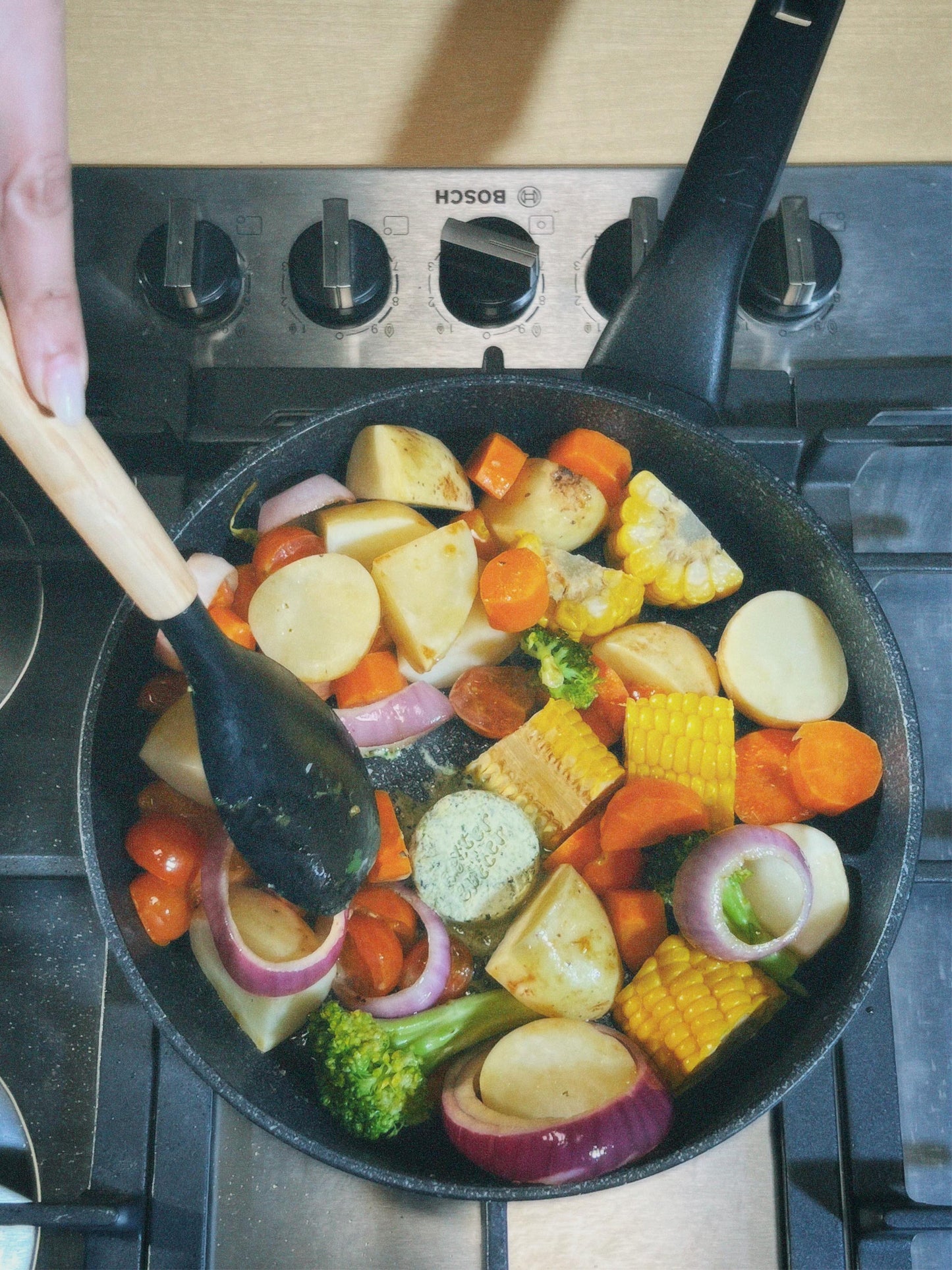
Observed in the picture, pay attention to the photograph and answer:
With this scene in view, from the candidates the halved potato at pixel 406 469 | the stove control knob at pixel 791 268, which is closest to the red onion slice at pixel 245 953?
the halved potato at pixel 406 469

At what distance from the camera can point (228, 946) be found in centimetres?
110

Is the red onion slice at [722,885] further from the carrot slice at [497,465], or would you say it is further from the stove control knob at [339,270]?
the stove control knob at [339,270]

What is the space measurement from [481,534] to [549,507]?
0.11m

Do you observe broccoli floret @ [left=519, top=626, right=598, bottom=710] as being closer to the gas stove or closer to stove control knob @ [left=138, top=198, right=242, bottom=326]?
the gas stove

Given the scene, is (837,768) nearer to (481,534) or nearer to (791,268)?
(481,534)

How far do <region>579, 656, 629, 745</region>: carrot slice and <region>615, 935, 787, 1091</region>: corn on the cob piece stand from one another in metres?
0.28

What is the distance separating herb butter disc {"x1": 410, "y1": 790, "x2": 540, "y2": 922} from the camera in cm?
122

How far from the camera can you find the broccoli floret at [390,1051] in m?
1.10

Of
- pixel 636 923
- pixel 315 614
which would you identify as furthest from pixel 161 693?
pixel 636 923

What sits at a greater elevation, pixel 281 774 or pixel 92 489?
pixel 92 489

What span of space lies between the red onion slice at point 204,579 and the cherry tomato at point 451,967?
0.47 meters

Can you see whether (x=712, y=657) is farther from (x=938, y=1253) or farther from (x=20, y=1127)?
(x=20, y=1127)

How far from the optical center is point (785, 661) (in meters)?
1.27

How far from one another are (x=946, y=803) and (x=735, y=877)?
0.38 metres
